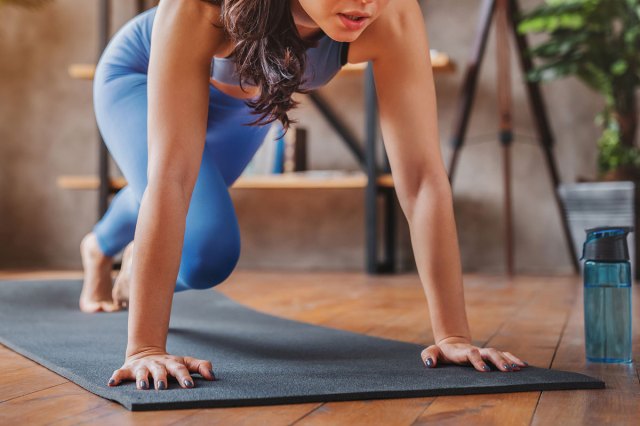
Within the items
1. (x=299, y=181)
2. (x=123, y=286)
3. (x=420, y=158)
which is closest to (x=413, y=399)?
(x=420, y=158)

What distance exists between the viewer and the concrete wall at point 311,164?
3316 mm

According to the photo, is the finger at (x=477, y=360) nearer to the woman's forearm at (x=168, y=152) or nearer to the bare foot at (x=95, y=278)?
the woman's forearm at (x=168, y=152)

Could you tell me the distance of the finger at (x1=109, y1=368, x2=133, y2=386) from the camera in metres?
1.06

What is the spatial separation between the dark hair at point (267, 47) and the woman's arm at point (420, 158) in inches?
6.0

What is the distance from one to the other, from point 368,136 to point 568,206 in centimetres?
78

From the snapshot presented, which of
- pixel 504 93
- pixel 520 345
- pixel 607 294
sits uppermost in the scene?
pixel 504 93

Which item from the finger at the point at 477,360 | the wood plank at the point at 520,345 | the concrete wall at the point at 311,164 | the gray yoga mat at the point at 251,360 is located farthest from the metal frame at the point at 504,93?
the finger at the point at 477,360

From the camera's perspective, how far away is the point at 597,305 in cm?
127

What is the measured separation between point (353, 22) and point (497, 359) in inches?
20.4

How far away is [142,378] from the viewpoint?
103 centimetres

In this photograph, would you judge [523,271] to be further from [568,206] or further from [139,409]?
[139,409]

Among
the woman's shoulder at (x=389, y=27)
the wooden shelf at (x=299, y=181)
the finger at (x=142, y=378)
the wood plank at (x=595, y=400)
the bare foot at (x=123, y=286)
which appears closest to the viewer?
the wood plank at (x=595, y=400)

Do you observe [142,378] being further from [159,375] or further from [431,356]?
[431,356]

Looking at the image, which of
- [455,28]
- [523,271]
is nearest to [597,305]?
[523,271]
